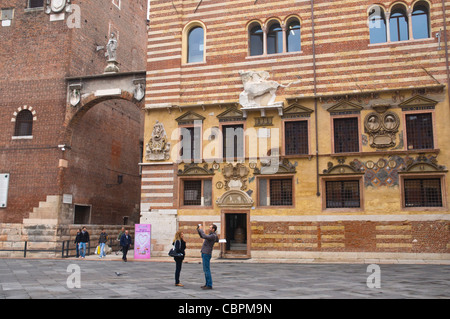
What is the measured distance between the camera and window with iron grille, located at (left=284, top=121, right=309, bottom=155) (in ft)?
67.9

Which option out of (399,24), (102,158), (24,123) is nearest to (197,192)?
(102,158)

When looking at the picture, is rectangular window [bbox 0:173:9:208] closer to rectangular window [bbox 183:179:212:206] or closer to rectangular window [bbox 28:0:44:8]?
rectangular window [bbox 28:0:44:8]

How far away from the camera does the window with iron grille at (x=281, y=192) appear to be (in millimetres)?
20661

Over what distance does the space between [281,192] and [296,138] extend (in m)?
2.71

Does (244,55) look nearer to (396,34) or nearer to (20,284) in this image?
(396,34)

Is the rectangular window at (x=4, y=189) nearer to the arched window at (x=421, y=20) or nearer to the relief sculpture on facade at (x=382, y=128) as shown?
the relief sculpture on facade at (x=382, y=128)

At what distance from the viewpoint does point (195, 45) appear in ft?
76.3

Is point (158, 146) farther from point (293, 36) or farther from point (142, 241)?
point (293, 36)

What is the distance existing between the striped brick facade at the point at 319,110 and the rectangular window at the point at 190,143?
42cm

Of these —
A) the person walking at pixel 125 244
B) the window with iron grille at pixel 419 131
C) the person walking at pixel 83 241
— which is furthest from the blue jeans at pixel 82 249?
the window with iron grille at pixel 419 131

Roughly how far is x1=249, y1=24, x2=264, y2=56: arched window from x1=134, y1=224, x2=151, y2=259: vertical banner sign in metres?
10.5

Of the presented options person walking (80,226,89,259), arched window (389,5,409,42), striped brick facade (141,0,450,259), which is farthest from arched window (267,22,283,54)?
person walking (80,226,89,259)
